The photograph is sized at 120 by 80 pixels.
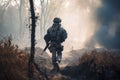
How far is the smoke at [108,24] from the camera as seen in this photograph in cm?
2473

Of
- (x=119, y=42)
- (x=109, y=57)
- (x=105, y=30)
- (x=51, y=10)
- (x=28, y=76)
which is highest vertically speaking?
(x=51, y=10)

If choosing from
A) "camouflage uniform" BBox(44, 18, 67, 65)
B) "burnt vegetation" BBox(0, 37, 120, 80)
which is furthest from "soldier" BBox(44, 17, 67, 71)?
"burnt vegetation" BBox(0, 37, 120, 80)

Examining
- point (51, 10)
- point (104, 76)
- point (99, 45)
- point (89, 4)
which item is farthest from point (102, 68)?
point (51, 10)

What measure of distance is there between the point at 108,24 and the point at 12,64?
64.5 ft

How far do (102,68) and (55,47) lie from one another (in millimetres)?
2508

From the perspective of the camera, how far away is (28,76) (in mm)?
7836

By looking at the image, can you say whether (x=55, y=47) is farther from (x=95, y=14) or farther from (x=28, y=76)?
(x=95, y=14)

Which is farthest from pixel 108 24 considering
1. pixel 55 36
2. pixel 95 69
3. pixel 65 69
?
pixel 95 69

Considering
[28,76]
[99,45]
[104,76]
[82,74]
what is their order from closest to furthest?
[28,76] < [104,76] < [82,74] < [99,45]

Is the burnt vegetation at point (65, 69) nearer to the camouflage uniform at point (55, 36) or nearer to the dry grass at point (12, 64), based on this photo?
the dry grass at point (12, 64)

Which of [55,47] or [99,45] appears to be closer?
[55,47]

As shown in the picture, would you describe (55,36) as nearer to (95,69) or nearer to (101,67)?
(95,69)

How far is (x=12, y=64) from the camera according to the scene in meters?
7.51

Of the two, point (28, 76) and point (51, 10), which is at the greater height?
point (51, 10)
